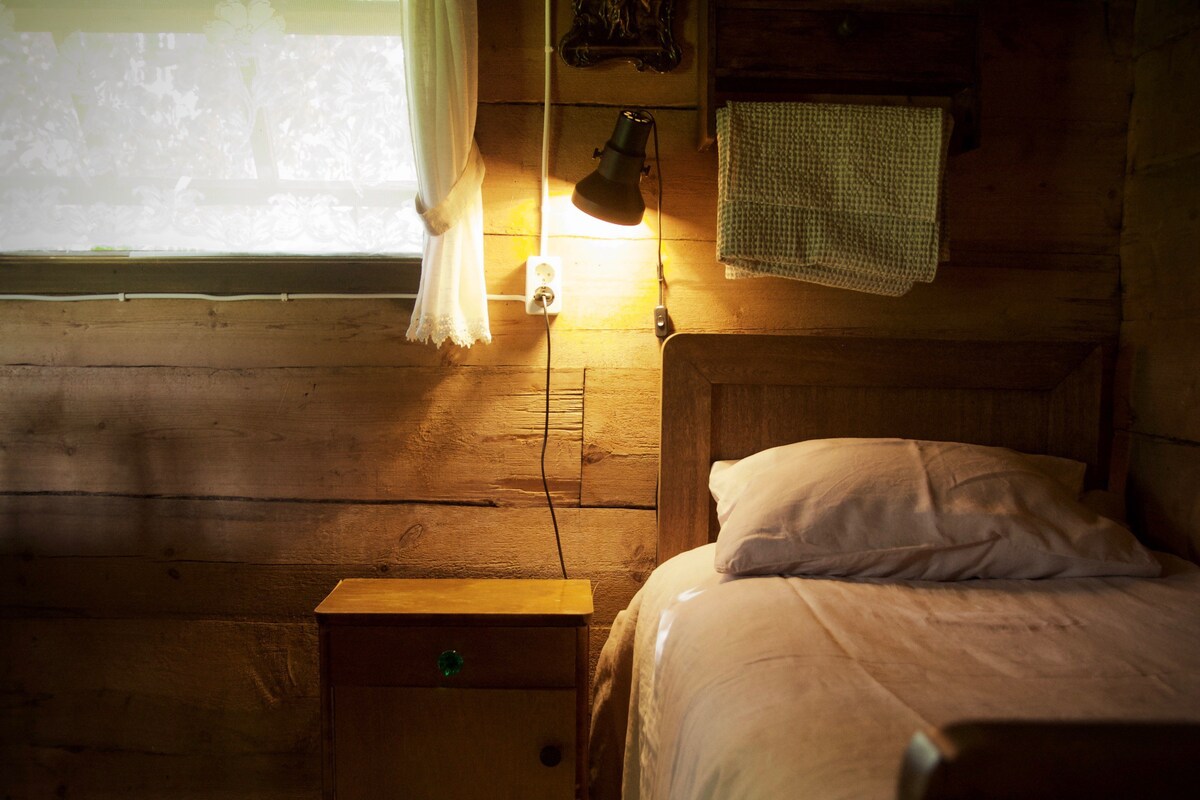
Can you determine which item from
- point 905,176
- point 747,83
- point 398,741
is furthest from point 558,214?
point 398,741

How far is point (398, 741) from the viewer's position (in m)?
1.39

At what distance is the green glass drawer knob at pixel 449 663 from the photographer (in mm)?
1396

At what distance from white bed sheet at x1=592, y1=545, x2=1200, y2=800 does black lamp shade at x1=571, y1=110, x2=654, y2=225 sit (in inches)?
25.7

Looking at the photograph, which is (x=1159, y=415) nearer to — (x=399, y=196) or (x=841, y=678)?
(x=841, y=678)

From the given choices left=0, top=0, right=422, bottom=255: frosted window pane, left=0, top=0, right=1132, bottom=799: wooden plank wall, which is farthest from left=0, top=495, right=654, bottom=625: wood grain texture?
left=0, top=0, right=422, bottom=255: frosted window pane

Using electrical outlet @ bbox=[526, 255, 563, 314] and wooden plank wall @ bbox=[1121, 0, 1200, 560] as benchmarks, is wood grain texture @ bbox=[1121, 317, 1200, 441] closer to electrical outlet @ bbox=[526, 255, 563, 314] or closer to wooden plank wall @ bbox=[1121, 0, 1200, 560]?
wooden plank wall @ bbox=[1121, 0, 1200, 560]

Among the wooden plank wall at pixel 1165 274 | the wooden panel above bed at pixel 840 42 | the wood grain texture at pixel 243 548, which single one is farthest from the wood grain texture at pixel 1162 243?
the wood grain texture at pixel 243 548

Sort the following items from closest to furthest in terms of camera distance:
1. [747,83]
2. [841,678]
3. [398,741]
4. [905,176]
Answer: [841,678], [398,741], [905,176], [747,83]

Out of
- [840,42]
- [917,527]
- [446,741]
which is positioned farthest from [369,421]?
[840,42]

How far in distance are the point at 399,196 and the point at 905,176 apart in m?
0.98

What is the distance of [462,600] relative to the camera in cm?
149

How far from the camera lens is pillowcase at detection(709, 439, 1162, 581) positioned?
1307mm

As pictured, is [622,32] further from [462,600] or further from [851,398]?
[462,600]

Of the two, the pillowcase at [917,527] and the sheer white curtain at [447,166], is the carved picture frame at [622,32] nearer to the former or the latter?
the sheer white curtain at [447,166]
